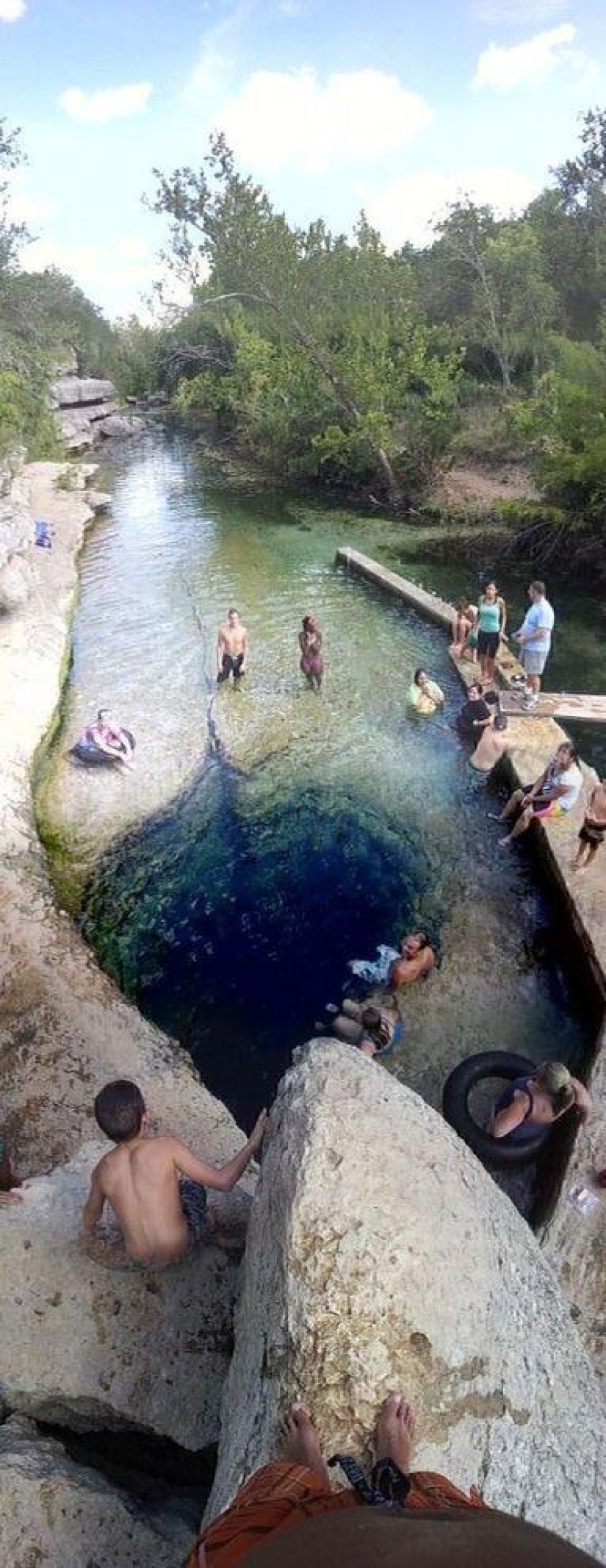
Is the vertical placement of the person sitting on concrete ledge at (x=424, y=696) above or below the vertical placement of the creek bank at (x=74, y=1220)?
above

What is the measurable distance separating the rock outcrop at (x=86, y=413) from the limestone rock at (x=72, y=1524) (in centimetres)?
4109

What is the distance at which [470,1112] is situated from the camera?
21.8ft

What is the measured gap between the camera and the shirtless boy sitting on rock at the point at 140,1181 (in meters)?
3.95

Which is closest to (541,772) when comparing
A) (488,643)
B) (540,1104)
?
(488,643)

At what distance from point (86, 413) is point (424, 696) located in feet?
142

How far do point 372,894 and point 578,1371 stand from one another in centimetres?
579

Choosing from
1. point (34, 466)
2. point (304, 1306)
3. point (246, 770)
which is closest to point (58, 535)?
point (34, 466)

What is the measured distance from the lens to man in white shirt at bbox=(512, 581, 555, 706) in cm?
1088

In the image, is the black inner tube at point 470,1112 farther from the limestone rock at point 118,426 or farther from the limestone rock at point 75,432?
the limestone rock at point 118,426

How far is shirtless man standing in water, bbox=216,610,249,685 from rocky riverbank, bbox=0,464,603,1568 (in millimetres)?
9336

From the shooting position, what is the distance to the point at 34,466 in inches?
1214

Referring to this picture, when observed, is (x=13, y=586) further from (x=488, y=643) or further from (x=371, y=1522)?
(x=371, y=1522)

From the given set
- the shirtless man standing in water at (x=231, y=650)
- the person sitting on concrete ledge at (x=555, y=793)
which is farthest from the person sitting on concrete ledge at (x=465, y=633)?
the person sitting on concrete ledge at (x=555, y=793)

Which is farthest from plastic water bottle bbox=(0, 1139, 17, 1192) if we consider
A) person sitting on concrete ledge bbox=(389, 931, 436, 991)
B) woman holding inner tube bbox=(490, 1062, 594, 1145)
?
person sitting on concrete ledge bbox=(389, 931, 436, 991)
